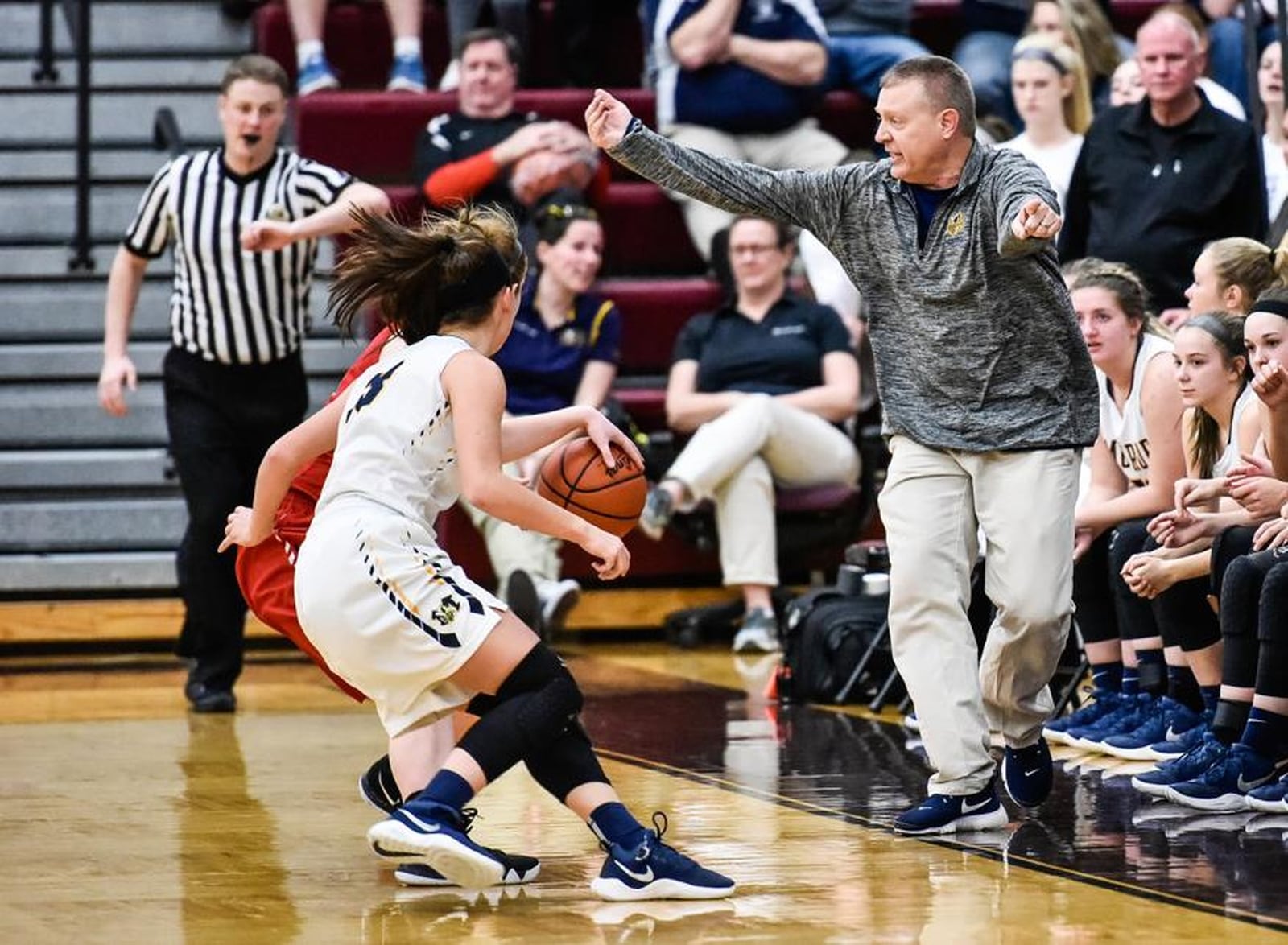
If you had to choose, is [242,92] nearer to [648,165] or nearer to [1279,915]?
[648,165]

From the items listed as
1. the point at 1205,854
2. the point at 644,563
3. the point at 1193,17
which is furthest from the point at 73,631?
the point at 1205,854

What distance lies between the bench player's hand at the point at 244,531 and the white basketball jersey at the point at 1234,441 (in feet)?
7.60

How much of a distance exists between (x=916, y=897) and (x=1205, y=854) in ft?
2.35

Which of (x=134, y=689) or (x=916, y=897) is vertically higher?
(x=916, y=897)

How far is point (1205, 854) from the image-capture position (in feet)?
14.5

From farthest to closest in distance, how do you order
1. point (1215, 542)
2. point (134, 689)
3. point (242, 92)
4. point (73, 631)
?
1. point (73, 631)
2. point (134, 689)
3. point (242, 92)
4. point (1215, 542)

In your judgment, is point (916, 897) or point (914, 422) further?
point (914, 422)

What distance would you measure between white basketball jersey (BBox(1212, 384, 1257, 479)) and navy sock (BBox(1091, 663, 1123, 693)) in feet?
2.72

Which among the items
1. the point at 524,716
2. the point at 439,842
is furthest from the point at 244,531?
the point at 439,842

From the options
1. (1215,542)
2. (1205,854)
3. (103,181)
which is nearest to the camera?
(1205,854)

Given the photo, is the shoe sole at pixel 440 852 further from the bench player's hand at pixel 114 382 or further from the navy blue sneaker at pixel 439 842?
the bench player's hand at pixel 114 382

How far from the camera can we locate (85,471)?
9.38 meters

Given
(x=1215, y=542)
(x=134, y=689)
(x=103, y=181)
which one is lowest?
(x=134, y=689)

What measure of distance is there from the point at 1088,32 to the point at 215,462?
4112mm
